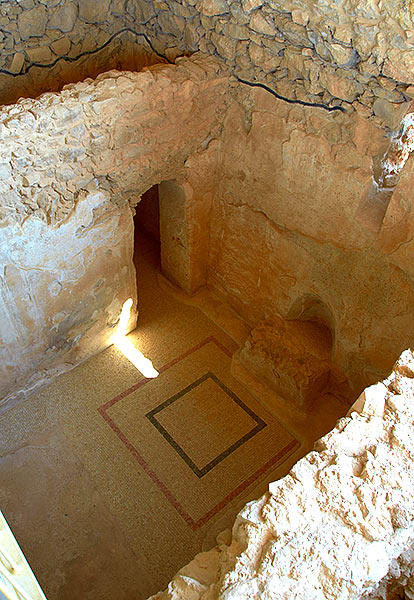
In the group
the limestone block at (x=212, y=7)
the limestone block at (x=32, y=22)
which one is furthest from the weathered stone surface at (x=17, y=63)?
the limestone block at (x=212, y=7)

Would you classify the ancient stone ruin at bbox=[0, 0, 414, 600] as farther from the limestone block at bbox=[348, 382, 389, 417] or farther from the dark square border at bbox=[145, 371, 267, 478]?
the dark square border at bbox=[145, 371, 267, 478]

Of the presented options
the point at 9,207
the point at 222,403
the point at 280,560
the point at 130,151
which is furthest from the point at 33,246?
the point at 280,560

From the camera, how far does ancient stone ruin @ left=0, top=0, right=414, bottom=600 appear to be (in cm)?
175

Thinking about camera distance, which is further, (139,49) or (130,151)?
(139,49)

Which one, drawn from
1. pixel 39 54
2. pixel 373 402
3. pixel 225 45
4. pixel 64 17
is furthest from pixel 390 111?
pixel 39 54

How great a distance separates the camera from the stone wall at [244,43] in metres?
2.49

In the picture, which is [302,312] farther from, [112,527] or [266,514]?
[266,514]

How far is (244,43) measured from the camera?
3.15m

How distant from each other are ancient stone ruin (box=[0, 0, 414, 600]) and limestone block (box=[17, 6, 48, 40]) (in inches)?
0.4

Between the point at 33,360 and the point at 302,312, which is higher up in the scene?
the point at 302,312

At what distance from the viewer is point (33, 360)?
A: 3662mm

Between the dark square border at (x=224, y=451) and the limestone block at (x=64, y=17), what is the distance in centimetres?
288

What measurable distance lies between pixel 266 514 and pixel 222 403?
2.15m

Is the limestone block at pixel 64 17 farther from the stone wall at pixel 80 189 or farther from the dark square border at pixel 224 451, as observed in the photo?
the dark square border at pixel 224 451
